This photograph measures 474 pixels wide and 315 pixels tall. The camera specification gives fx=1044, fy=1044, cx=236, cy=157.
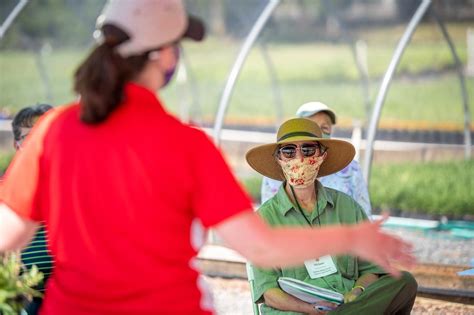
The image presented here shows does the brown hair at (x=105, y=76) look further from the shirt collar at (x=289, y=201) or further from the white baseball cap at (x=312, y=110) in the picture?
the white baseball cap at (x=312, y=110)

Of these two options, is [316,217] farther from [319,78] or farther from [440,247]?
[319,78]

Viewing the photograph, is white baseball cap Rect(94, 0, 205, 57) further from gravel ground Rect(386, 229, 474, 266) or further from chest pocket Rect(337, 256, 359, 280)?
gravel ground Rect(386, 229, 474, 266)

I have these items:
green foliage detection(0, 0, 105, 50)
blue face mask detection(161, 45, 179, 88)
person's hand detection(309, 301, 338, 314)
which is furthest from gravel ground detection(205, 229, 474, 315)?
green foliage detection(0, 0, 105, 50)

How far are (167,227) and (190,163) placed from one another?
17cm

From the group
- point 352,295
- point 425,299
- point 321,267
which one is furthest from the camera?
point 425,299

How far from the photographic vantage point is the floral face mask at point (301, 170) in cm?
515

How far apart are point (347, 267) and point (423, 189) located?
6455 millimetres

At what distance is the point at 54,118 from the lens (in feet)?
8.55

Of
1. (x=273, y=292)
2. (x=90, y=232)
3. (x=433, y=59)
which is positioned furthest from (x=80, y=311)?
(x=433, y=59)

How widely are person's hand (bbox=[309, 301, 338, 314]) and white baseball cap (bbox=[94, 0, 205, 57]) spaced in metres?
2.37

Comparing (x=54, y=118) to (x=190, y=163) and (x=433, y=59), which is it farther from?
(x=433, y=59)

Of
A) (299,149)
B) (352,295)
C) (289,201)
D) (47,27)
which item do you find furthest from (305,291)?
(47,27)

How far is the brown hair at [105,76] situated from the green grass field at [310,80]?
13818mm

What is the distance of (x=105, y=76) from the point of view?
8.30ft
